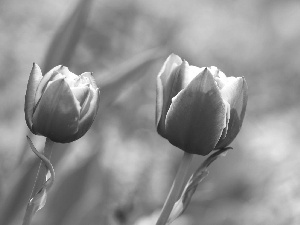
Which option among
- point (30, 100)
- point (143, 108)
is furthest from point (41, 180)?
point (143, 108)

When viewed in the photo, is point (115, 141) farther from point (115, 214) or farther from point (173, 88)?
point (173, 88)

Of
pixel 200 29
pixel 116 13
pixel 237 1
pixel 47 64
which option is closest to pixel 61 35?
pixel 47 64

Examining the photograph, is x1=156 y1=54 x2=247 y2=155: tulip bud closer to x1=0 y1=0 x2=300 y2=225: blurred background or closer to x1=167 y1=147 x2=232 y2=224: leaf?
x1=167 y1=147 x2=232 y2=224: leaf

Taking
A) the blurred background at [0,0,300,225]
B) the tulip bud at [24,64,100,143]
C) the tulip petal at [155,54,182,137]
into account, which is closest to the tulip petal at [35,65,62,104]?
the tulip bud at [24,64,100,143]

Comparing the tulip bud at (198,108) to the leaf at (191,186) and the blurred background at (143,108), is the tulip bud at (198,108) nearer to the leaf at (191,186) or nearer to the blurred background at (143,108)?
the leaf at (191,186)

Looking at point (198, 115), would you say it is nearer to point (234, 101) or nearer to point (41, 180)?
point (234, 101)

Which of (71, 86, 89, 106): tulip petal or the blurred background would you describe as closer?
(71, 86, 89, 106): tulip petal
